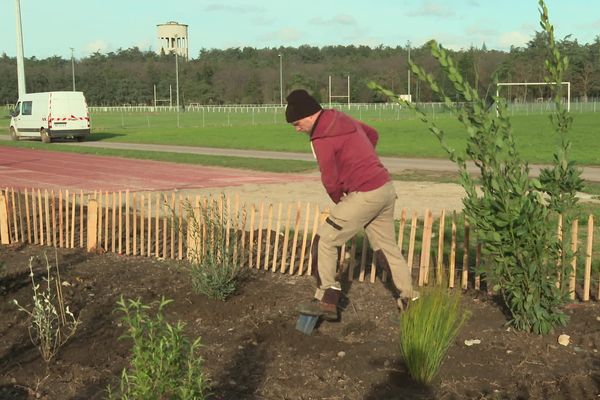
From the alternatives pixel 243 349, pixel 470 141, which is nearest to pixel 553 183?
pixel 470 141

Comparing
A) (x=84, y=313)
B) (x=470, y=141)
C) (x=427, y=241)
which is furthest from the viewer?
(x=427, y=241)

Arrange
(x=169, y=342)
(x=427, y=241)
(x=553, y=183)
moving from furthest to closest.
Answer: (x=427, y=241) < (x=553, y=183) < (x=169, y=342)

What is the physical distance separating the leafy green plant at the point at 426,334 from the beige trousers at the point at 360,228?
3.29 ft

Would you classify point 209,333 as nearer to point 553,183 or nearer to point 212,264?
point 212,264

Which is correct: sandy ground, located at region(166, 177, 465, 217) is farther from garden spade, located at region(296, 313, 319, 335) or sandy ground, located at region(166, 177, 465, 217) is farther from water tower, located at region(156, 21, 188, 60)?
water tower, located at region(156, 21, 188, 60)

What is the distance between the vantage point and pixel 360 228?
522 centimetres

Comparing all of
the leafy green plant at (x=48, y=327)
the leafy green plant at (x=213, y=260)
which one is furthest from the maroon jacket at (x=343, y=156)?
the leafy green plant at (x=48, y=327)

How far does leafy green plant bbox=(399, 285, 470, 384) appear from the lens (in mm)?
4086

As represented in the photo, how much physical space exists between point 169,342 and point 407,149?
24148mm

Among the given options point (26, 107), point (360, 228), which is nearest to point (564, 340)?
point (360, 228)

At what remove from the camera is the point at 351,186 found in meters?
5.07

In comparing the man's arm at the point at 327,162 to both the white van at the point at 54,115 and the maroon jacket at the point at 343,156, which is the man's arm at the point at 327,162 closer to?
the maroon jacket at the point at 343,156

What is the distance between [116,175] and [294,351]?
14555mm

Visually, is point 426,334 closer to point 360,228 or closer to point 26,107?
point 360,228
